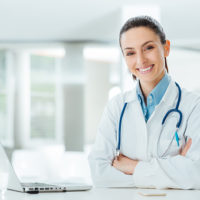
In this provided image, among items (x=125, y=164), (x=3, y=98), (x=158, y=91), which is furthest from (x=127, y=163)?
(x=3, y=98)

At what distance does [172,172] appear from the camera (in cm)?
166

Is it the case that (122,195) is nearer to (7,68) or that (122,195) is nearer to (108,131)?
(108,131)

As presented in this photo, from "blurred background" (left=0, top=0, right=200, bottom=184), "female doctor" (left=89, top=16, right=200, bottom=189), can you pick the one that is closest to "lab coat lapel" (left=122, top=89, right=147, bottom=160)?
"female doctor" (left=89, top=16, right=200, bottom=189)

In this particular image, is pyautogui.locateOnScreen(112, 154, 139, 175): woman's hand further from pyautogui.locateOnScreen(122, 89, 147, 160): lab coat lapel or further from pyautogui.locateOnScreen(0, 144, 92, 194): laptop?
pyautogui.locateOnScreen(0, 144, 92, 194): laptop

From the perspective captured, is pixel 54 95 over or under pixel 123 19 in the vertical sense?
under

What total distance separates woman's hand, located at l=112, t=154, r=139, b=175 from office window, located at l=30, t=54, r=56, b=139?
4.76 meters

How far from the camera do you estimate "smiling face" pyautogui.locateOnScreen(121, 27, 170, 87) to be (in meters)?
1.87

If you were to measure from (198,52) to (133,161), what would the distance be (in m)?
5.07

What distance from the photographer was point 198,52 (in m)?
6.52

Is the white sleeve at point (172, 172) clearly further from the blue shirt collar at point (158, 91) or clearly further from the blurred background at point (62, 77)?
the blurred background at point (62, 77)

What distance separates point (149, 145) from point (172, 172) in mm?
170

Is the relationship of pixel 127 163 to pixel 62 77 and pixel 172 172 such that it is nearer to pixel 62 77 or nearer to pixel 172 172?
pixel 172 172

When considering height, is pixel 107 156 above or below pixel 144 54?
below

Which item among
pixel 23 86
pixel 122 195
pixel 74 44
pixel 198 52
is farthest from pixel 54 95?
pixel 122 195
